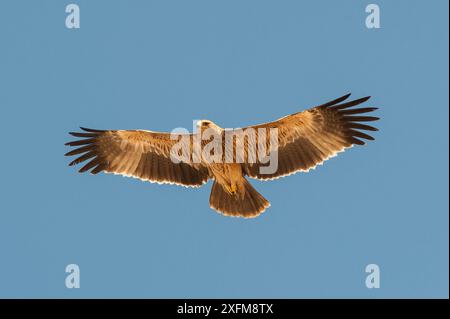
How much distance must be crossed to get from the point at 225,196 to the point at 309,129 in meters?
1.65

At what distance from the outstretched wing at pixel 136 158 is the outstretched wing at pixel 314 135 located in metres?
1.03

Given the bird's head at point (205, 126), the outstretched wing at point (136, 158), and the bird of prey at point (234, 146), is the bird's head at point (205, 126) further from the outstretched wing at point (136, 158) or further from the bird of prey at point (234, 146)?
the outstretched wing at point (136, 158)

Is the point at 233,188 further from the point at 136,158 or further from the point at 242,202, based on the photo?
the point at 136,158

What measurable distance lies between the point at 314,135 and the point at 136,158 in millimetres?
2868

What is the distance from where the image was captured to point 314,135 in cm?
1245

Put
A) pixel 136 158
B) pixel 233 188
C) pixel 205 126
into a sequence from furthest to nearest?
pixel 136 158 < pixel 233 188 < pixel 205 126

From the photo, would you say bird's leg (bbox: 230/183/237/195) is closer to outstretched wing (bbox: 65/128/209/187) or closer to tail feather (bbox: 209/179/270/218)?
tail feather (bbox: 209/179/270/218)

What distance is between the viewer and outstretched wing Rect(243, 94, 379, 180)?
478 inches

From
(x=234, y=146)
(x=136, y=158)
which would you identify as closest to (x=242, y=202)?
(x=234, y=146)

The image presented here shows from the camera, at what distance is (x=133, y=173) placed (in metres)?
13.0

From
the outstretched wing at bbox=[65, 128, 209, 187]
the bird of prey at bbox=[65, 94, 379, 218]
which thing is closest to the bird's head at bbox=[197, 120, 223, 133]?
the bird of prey at bbox=[65, 94, 379, 218]

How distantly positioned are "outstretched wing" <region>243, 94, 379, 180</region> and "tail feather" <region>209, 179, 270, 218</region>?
28cm
